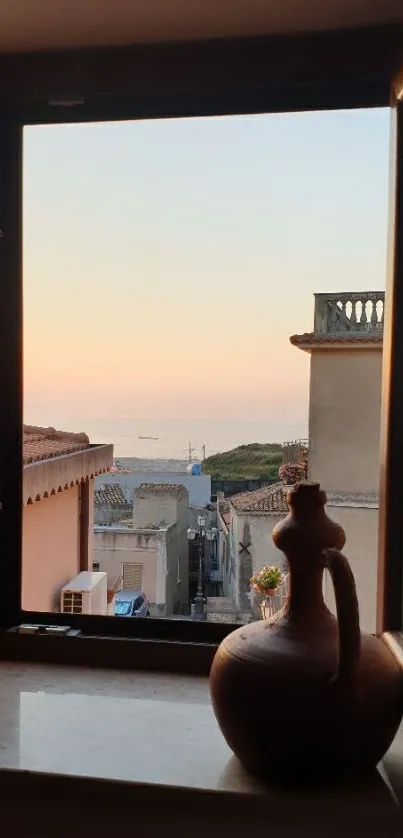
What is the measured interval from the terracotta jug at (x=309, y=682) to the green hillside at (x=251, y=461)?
52 centimetres

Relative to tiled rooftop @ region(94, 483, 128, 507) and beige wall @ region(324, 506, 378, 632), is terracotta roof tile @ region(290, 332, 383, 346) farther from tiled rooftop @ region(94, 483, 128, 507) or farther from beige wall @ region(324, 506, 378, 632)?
tiled rooftop @ region(94, 483, 128, 507)

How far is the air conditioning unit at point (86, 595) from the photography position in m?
1.56

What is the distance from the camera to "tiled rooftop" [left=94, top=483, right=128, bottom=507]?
163cm

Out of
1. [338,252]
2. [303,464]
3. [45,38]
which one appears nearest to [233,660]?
[303,464]

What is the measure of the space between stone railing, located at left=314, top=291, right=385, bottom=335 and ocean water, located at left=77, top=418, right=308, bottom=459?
0.21 meters

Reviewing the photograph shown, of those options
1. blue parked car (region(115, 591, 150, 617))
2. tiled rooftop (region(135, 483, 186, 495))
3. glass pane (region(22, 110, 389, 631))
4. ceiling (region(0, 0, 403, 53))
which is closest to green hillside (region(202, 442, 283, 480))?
glass pane (region(22, 110, 389, 631))

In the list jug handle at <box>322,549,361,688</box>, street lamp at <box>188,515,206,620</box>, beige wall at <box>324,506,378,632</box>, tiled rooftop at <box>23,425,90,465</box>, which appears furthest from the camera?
tiled rooftop at <box>23,425,90,465</box>

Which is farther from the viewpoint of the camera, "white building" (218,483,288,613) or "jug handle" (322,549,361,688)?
"white building" (218,483,288,613)

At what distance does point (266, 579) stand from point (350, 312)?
59 centimetres

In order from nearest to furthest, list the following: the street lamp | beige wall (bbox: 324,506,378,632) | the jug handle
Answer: the jug handle → beige wall (bbox: 324,506,378,632) → the street lamp

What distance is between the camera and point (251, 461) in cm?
152

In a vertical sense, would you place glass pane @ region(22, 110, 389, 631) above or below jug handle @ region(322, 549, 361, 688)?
above

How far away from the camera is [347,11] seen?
48.6 inches

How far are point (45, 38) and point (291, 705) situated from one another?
1280mm
